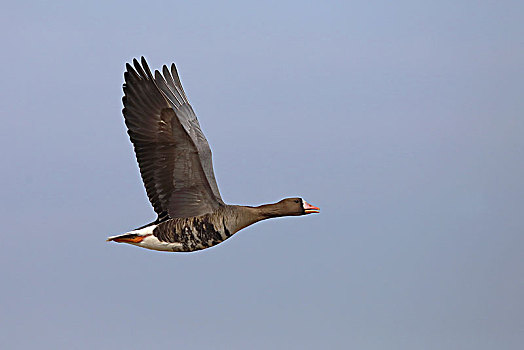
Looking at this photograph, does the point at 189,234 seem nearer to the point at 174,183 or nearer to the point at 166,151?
the point at 174,183

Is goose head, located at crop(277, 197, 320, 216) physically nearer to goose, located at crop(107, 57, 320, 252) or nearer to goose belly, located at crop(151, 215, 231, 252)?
goose, located at crop(107, 57, 320, 252)

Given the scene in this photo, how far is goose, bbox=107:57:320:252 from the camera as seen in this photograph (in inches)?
516

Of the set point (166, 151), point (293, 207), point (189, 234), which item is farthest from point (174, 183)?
point (293, 207)

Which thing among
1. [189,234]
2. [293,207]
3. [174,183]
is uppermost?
[174,183]

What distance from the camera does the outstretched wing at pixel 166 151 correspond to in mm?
13141

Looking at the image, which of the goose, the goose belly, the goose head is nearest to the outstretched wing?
the goose

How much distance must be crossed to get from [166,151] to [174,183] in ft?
1.88

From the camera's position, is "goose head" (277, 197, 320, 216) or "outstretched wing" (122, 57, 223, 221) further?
"goose head" (277, 197, 320, 216)

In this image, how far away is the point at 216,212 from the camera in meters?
13.2

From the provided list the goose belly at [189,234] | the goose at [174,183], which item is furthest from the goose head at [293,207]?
the goose belly at [189,234]

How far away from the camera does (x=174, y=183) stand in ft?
43.9

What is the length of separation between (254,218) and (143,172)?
211 cm

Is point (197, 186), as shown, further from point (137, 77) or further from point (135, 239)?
point (137, 77)

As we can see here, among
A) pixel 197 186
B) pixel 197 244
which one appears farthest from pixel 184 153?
pixel 197 244
